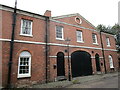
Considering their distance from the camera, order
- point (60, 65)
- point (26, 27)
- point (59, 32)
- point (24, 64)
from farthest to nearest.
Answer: point (59, 32) < point (60, 65) < point (26, 27) < point (24, 64)

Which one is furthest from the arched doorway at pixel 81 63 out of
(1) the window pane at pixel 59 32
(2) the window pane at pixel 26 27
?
(2) the window pane at pixel 26 27

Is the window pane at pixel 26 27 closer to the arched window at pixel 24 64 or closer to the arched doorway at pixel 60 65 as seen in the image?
the arched window at pixel 24 64

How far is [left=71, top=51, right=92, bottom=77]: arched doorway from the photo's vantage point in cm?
1147

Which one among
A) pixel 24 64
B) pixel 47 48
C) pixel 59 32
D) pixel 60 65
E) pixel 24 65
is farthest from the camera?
pixel 59 32

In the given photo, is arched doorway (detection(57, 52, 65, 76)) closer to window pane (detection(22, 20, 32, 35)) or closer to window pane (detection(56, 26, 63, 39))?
window pane (detection(56, 26, 63, 39))

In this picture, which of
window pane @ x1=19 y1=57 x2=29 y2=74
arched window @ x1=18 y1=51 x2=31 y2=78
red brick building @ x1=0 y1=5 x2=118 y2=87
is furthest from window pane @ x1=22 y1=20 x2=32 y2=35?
window pane @ x1=19 y1=57 x2=29 y2=74

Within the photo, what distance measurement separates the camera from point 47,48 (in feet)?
32.8

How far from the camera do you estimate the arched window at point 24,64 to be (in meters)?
8.30

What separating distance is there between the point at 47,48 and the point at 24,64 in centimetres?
295

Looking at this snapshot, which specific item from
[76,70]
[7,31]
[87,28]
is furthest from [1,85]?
[87,28]

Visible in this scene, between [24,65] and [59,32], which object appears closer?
[24,65]

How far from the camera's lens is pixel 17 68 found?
26.4 feet

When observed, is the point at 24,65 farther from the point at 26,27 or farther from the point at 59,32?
the point at 59,32

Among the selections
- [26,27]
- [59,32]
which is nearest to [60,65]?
[59,32]
